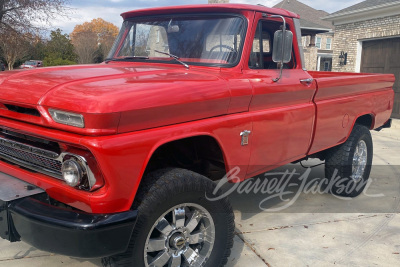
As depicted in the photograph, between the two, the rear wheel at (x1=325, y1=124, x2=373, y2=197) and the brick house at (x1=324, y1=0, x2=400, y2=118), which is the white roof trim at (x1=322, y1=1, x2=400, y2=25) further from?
the rear wheel at (x1=325, y1=124, x2=373, y2=197)

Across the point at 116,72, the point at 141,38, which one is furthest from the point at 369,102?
the point at 116,72

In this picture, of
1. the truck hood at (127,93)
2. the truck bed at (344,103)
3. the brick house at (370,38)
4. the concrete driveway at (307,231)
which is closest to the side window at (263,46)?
the truck bed at (344,103)

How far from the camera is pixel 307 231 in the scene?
3.75 meters

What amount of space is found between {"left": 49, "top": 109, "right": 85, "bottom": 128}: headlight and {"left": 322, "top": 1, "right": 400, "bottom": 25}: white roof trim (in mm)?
11247

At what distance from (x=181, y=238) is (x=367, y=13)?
11.7 m

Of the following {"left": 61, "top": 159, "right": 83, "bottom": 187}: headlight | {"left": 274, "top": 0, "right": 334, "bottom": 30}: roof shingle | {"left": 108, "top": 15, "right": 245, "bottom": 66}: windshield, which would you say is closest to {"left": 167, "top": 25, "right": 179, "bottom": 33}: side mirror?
{"left": 108, "top": 15, "right": 245, "bottom": 66}: windshield

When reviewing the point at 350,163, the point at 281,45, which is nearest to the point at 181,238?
the point at 281,45

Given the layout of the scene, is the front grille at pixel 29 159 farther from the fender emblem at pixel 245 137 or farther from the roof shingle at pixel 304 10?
the roof shingle at pixel 304 10

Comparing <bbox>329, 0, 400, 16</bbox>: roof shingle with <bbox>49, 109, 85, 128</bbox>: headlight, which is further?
<bbox>329, 0, 400, 16</bbox>: roof shingle

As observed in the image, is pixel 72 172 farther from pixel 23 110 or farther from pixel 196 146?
pixel 196 146

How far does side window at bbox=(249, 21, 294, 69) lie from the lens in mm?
3340

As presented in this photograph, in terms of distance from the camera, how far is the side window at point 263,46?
3.34m

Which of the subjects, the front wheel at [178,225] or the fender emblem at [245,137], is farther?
the fender emblem at [245,137]

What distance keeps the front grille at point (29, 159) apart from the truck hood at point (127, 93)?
12.4 inches
